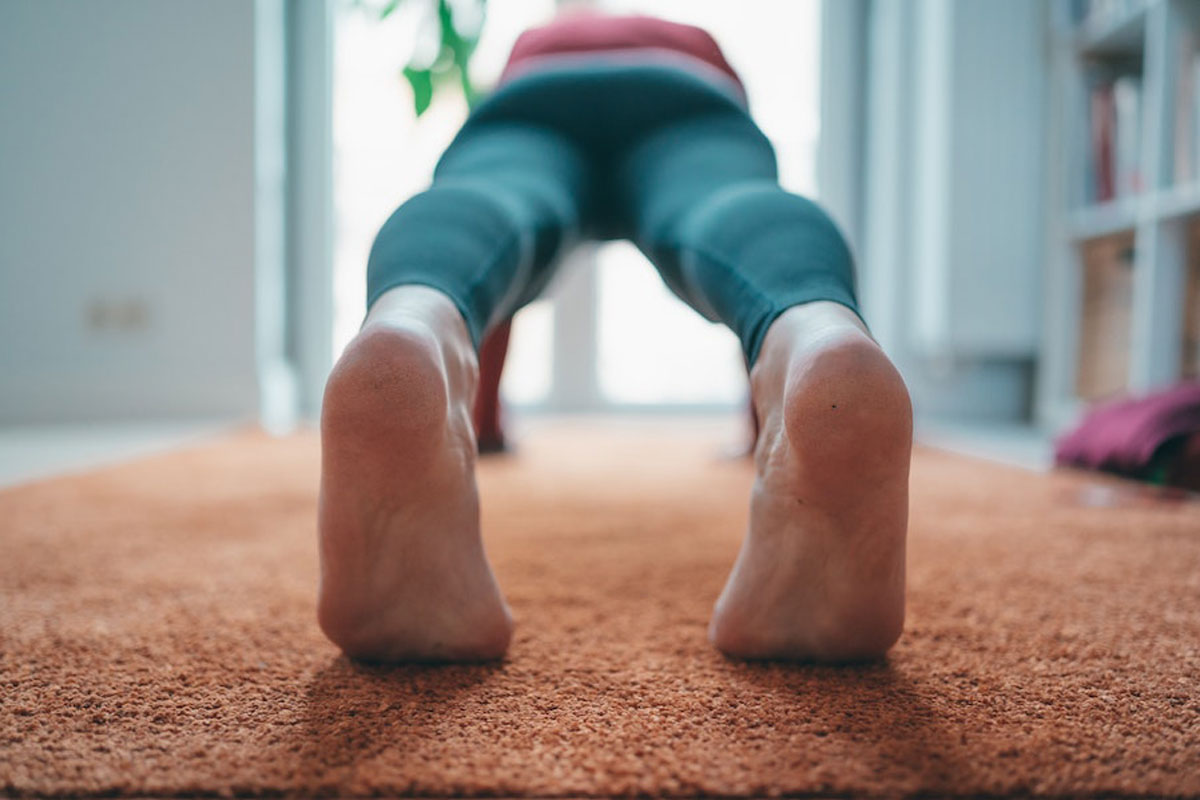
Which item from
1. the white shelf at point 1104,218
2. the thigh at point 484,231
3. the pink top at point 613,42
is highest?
the pink top at point 613,42

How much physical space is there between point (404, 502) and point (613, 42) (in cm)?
68

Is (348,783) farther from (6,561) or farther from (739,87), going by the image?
(739,87)

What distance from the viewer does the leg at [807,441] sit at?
1.33 ft

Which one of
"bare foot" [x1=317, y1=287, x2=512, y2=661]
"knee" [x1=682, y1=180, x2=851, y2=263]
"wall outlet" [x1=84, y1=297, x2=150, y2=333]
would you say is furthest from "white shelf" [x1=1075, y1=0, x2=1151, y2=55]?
"wall outlet" [x1=84, y1=297, x2=150, y2=333]

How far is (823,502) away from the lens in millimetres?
430

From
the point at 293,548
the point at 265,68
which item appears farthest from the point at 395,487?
the point at 265,68

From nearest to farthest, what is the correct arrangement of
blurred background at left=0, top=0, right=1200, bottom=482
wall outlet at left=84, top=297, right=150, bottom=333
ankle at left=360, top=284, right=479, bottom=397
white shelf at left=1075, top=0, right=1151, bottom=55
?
ankle at left=360, top=284, right=479, bottom=397
white shelf at left=1075, top=0, right=1151, bottom=55
blurred background at left=0, top=0, right=1200, bottom=482
wall outlet at left=84, top=297, right=150, bottom=333

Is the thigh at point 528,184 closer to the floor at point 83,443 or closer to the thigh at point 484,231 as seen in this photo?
the thigh at point 484,231

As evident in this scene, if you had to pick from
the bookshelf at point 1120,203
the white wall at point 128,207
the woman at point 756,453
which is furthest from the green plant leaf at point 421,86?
the woman at point 756,453

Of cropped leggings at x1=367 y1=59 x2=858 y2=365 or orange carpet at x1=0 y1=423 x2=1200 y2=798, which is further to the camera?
cropped leggings at x1=367 y1=59 x2=858 y2=365

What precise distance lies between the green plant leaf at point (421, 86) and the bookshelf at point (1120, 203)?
1592 millimetres

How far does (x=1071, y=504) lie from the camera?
1021 mm

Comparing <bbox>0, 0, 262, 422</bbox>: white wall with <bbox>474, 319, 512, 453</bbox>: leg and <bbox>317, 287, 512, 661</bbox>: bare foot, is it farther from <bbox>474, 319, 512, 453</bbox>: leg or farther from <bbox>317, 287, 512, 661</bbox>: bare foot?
<bbox>317, 287, 512, 661</bbox>: bare foot

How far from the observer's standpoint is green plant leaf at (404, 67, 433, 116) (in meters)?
2.26
